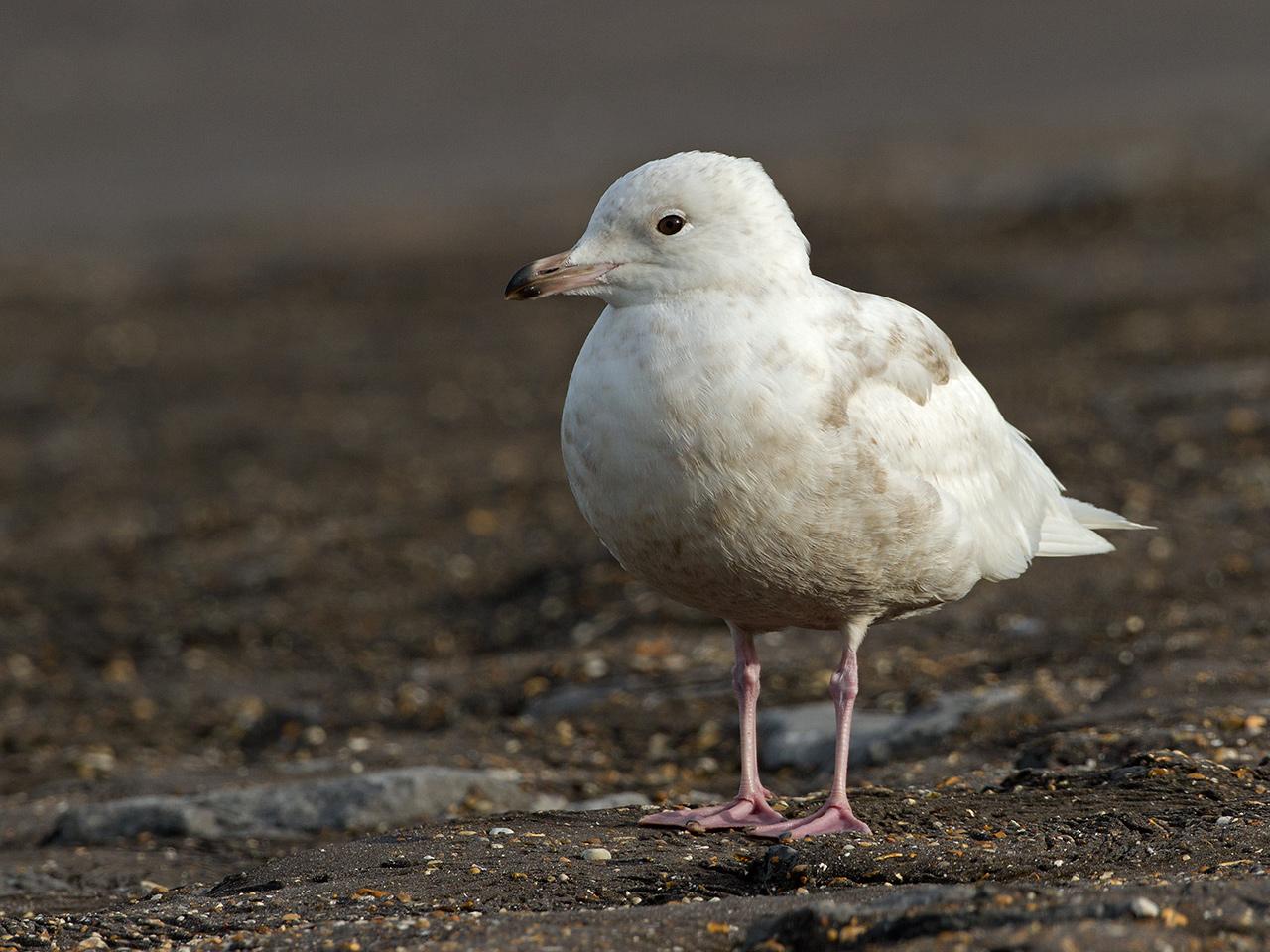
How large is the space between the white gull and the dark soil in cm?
76

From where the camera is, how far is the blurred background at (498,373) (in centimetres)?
817

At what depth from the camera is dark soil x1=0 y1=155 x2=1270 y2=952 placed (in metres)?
5.10

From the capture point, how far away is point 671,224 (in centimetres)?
551

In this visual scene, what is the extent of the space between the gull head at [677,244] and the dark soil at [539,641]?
5.56 feet

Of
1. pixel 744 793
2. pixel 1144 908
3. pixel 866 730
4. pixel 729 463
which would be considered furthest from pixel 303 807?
pixel 1144 908

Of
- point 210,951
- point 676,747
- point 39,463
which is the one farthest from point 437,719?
point 39,463

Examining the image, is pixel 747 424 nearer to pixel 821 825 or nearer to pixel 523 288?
pixel 523 288

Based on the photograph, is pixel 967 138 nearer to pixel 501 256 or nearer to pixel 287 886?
pixel 501 256

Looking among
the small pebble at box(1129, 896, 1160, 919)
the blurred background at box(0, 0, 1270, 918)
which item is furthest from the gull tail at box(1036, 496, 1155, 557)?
the small pebble at box(1129, 896, 1160, 919)

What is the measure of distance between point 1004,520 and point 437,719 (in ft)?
10.3

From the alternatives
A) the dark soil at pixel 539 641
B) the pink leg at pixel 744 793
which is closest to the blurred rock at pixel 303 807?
the dark soil at pixel 539 641

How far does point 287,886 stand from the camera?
212 inches

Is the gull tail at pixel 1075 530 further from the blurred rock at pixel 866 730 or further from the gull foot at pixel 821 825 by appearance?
the gull foot at pixel 821 825

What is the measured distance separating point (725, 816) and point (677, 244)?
1.81 meters
